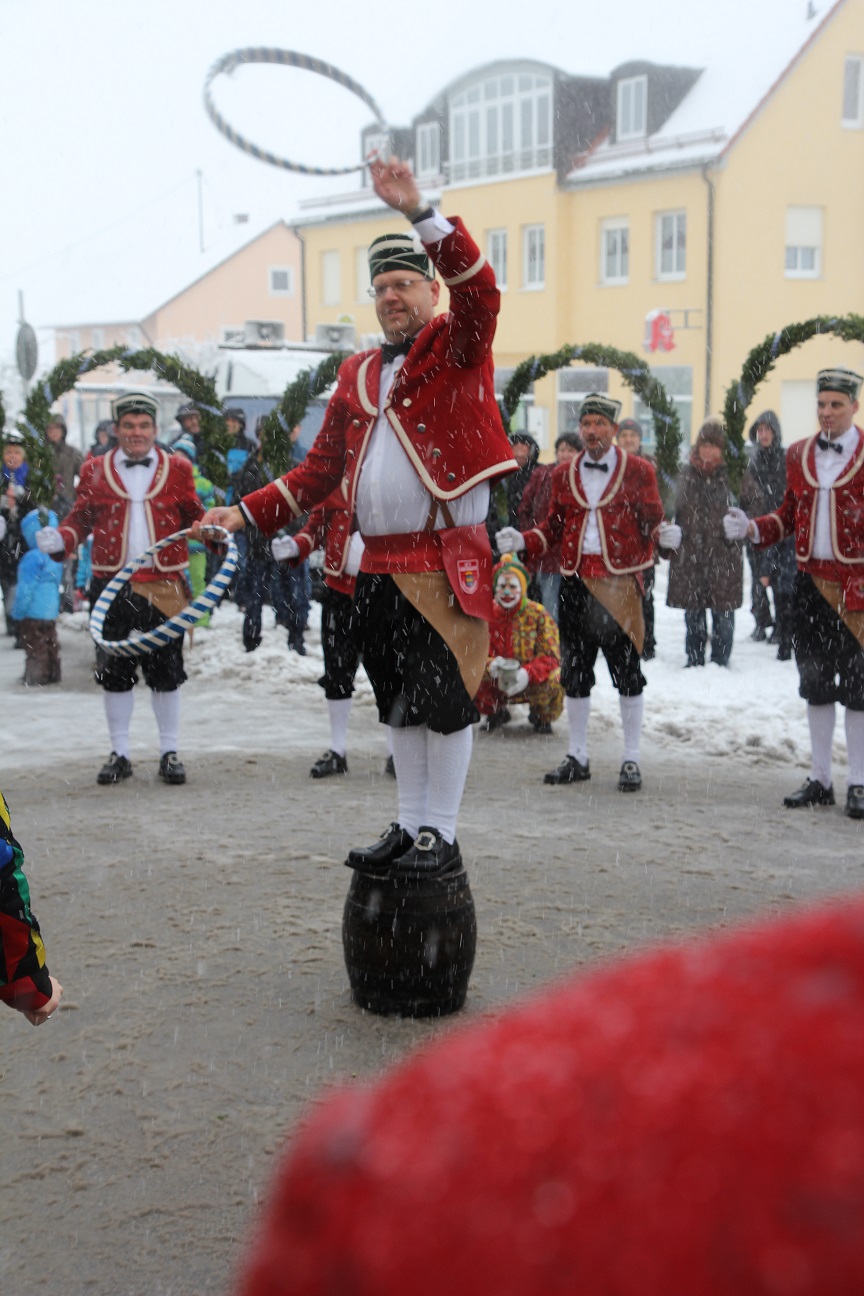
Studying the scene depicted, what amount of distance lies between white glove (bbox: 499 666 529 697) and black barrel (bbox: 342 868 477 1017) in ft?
15.3

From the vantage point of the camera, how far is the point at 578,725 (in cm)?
747

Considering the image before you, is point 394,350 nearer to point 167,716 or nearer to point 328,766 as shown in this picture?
point 328,766

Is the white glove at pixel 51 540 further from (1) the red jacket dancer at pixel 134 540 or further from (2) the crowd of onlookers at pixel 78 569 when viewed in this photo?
(2) the crowd of onlookers at pixel 78 569

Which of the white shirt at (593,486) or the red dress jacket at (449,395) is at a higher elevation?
the red dress jacket at (449,395)

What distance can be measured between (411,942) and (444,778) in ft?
1.63

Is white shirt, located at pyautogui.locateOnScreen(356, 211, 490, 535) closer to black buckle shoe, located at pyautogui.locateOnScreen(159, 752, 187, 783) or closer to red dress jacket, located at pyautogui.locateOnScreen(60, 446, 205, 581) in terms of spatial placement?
red dress jacket, located at pyautogui.locateOnScreen(60, 446, 205, 581)

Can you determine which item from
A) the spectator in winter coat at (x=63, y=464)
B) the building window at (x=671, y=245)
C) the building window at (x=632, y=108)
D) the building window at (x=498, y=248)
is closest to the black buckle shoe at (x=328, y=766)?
the spectator in winter coat at (x=63, y=464)

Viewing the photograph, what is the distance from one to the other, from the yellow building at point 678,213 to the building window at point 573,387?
0.21ft

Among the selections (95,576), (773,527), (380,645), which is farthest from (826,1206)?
(95,576)

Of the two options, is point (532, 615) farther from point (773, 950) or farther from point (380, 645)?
point (773, 950)

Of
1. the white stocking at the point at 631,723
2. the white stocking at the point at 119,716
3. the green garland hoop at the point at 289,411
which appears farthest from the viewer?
the green garland hoop at the point at 289,411

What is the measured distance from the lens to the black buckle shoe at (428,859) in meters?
3.98

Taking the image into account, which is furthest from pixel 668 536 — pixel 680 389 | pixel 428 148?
pixel 428 148

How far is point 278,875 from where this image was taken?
5.66 meters
